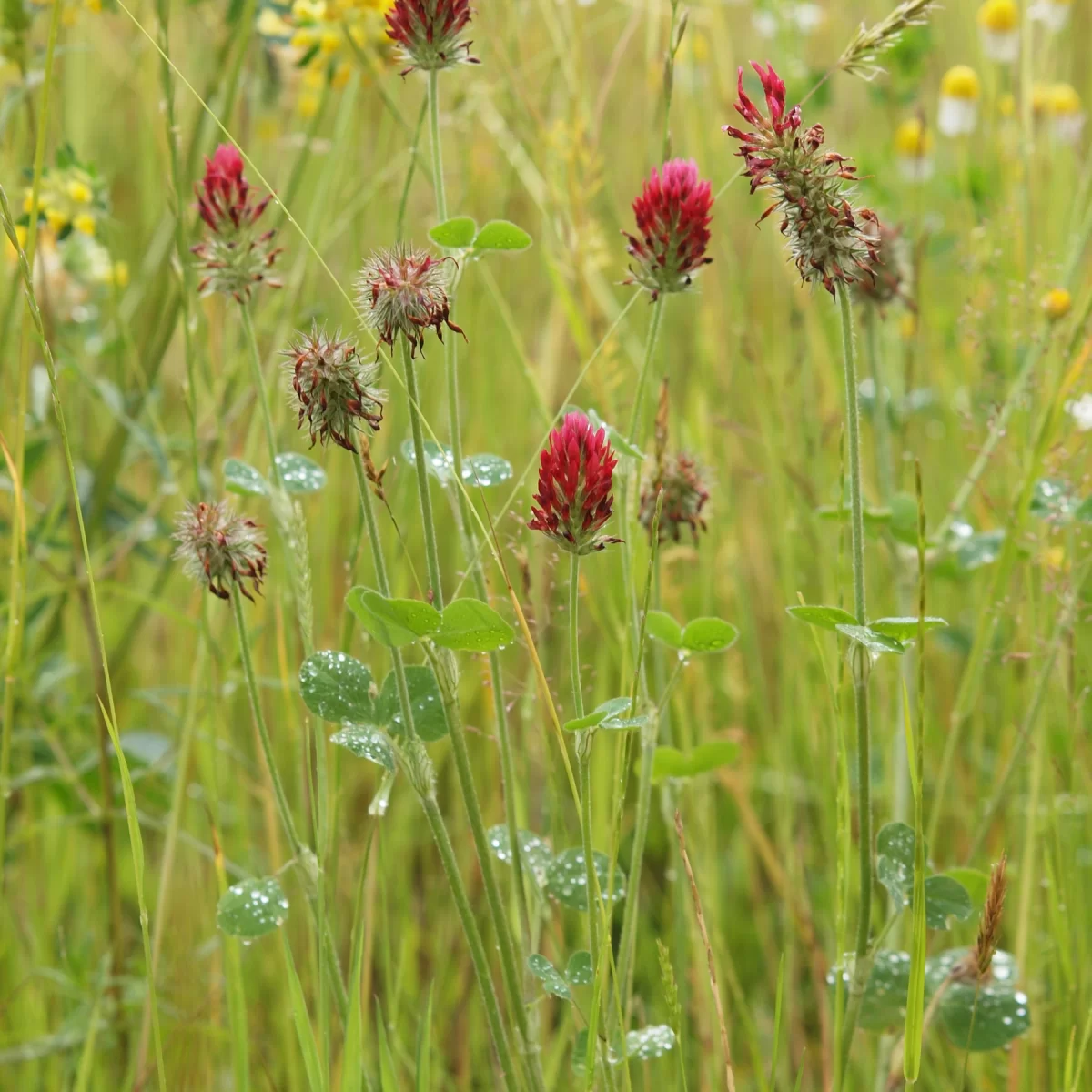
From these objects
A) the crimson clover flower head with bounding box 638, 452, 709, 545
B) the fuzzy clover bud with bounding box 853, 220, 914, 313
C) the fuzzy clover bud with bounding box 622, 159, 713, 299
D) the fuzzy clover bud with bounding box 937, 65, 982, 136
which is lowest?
the crimson clover flower head with bounding box 638, 452, 709, 545

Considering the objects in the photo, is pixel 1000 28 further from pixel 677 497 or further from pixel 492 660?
pixel 492 660

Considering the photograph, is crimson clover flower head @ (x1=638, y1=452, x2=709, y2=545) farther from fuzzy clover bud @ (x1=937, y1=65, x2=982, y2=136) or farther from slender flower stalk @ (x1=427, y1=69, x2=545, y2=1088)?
fuzzy clover bud @ (x1=937, y1=65, x2=982, y2=136)

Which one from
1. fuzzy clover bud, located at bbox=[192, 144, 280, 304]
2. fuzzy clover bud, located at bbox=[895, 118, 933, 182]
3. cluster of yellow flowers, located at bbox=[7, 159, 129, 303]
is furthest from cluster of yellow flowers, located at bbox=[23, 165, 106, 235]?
fuzzy clover bud, located at bbox=[895, 118, 933, 182]

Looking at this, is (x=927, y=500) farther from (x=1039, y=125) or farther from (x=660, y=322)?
(x=660, y=322)

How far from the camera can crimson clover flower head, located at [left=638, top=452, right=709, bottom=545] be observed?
3.76 ft

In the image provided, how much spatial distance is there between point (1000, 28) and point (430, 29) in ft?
4.94

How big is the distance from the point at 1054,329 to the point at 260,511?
1.16 m

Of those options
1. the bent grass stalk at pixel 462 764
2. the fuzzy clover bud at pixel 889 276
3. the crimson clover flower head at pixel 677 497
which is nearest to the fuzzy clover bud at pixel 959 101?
the fuzzy clover bud at pixel 889 276

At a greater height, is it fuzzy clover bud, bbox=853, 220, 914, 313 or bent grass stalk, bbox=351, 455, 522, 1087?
fuzzy clover bud, bbox=853, 220, 914, 313

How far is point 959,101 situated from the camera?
2.17 m

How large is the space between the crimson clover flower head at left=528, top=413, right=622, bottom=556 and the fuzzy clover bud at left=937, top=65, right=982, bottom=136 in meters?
1.66

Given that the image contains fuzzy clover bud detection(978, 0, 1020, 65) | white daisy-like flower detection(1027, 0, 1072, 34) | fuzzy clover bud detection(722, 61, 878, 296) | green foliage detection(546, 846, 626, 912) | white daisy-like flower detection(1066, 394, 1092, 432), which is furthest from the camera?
fuzzy clover bud detection(978, 0, 1020, 65)

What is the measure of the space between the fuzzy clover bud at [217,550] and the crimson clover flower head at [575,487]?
0.74 ft

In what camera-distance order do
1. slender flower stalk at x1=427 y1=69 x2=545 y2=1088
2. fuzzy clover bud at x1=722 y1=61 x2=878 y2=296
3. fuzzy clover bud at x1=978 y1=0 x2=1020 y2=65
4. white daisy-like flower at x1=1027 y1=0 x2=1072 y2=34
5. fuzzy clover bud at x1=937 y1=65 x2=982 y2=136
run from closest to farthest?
1. fuzzy clover bud at x1=722 y1=61 x2=878 y2=296
2. slender flower stalk at x1=427 y1=69 x2=545 y2=1088
3. white daisy-like flower at x1=1027 y1=0 x2=1072 y2=34
4. fuzzy clover bud at x1=978 y1=0 x2=1020 y2=65
5. fuzzy clover bud at x1=937 y1=65 x2=982 y2=136
